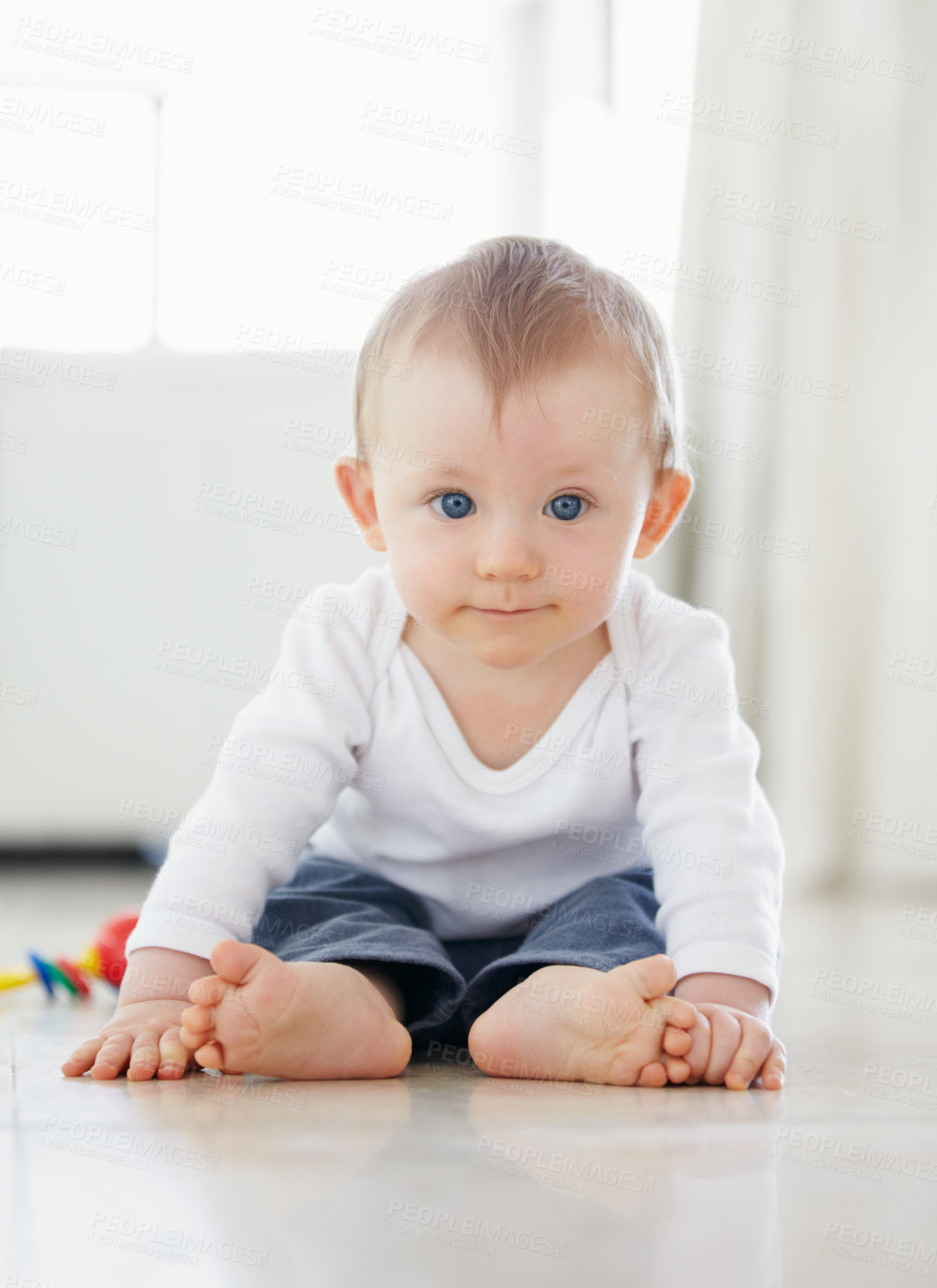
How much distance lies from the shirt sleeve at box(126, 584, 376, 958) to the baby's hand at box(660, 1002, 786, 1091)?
0.31m

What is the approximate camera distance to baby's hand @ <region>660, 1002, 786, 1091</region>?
75 cm

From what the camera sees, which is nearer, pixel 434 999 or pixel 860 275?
pixel 434 999

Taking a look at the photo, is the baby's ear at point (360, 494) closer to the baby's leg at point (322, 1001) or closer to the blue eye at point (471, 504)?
the blue eye at point (471, 504)

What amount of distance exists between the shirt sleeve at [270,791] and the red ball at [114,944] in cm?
14

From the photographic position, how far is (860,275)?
1.69 m

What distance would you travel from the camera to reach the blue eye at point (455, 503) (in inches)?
34.8

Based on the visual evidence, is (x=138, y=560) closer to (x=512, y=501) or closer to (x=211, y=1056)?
(x=512, y=501)

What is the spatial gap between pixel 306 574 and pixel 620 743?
1.17 metres

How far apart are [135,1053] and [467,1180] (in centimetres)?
29

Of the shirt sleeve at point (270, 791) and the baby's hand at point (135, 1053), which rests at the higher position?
the shirt sleeve at point (270, 791)

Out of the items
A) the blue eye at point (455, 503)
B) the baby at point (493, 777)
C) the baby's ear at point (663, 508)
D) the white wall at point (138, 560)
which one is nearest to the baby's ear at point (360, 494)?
the baby at point (493, 777)

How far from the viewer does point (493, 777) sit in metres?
0.99

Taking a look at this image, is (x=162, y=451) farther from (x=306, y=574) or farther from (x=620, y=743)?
(x=620, y=743)

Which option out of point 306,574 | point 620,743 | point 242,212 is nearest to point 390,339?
point 620,743
